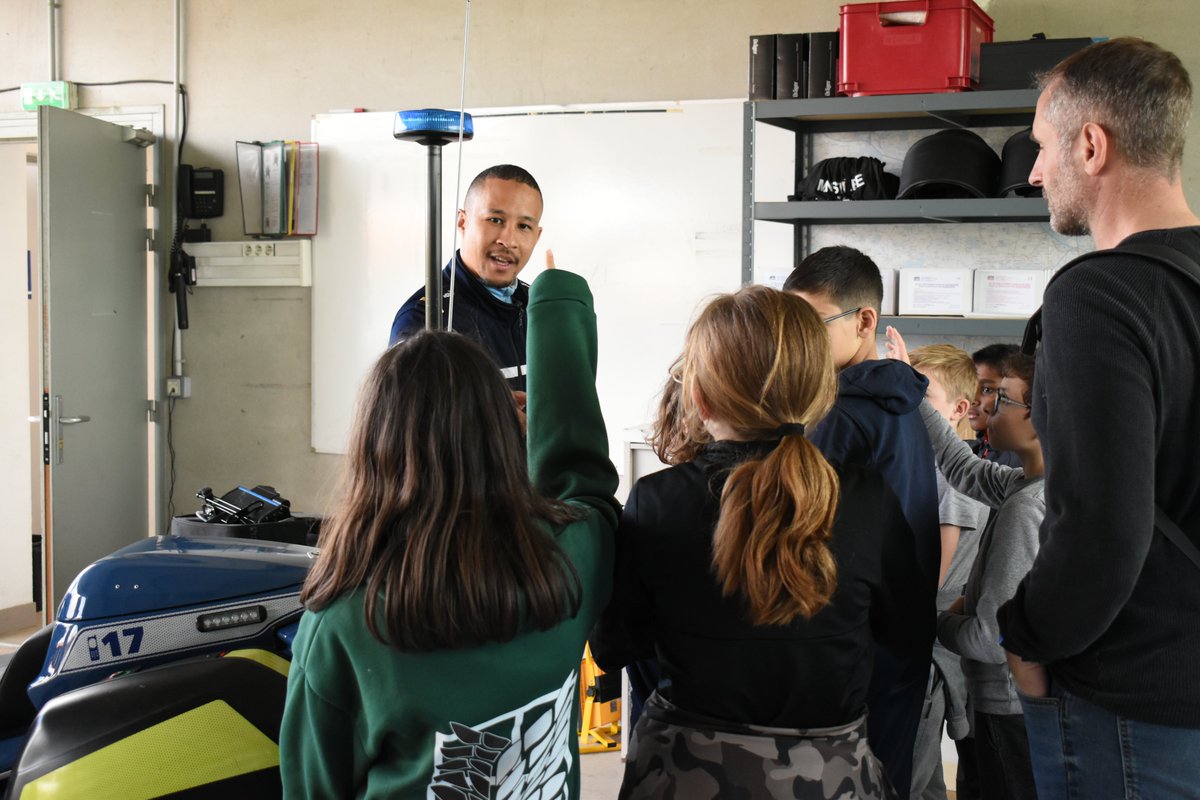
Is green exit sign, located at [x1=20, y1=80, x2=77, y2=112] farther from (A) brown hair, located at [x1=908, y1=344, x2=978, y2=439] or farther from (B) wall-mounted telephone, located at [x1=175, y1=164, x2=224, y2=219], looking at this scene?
(A) brown hair, located at [x1=908, y1=344, x2=978, y2=439]

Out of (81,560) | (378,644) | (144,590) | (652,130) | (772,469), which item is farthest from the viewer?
(81,560)

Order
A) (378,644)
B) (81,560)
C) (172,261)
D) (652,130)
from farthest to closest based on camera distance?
(172,261), (81,560), (652,130), (378,644)

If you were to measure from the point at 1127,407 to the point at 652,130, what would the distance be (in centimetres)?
313

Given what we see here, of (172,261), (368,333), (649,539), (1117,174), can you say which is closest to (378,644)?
(649,539)

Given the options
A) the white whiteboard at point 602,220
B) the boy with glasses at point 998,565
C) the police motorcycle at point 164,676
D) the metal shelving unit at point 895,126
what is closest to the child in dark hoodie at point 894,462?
the boy with glasses at point 998,565

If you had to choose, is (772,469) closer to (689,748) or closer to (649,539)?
(649,539)

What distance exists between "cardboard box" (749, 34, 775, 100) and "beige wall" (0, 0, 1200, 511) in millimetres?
553

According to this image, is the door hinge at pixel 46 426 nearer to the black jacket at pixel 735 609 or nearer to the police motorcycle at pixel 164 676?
the police motorcycle at pixel 164 676

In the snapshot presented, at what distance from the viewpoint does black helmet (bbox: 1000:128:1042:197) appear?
3154 millimetres

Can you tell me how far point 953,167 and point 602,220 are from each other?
138 cm

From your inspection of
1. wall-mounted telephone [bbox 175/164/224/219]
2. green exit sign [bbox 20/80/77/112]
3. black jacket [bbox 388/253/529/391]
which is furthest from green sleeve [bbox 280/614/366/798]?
green exit sign [bbox 20/80/77/112]

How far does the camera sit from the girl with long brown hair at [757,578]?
1184 mm

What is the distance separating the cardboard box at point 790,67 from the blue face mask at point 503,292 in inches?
57.1

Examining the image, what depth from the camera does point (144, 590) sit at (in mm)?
1568
